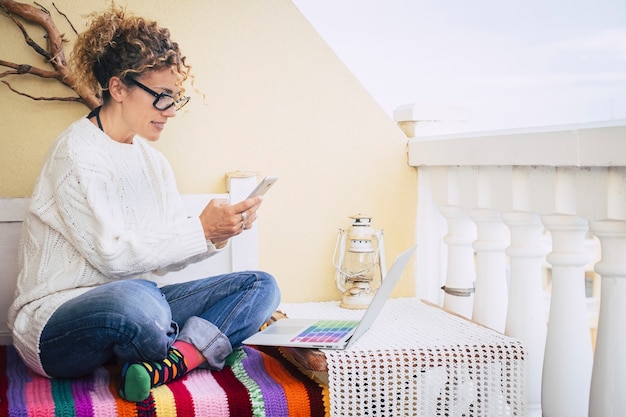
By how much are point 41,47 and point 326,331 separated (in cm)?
113

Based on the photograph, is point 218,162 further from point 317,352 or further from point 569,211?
point 569,211

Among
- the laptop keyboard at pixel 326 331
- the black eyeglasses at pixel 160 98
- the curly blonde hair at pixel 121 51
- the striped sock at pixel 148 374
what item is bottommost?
the striped sock at pixel 148 374

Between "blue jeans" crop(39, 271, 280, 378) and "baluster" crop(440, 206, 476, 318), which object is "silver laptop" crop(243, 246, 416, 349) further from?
"baluster" crop(440, 206, 476, 318)

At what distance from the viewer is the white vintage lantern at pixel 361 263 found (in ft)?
7.06

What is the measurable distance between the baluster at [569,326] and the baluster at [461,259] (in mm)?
546

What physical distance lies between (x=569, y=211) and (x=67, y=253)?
1114 mm

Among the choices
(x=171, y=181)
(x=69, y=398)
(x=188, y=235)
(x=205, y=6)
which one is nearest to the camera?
(x=69, y=398)

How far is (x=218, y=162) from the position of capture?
7.22 feet

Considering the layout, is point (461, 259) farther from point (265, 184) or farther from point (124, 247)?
point (124, 247)

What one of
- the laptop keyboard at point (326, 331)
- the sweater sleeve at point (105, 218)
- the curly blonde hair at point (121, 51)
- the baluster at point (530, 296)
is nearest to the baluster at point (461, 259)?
the baluster at point (530, 296)

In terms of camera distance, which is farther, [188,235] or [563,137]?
[188,235]

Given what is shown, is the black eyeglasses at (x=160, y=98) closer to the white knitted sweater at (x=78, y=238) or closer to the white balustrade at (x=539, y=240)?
the white knitted sweater at (x=78, y=238)

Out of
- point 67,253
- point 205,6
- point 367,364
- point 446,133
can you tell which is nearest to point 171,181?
point 67,253

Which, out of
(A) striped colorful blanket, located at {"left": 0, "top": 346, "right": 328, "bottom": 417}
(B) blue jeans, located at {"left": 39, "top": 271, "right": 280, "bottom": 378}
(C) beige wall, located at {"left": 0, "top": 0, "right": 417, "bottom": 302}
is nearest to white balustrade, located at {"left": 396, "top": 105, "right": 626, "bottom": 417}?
(C) beige wall, located at {"left": 0, "top": 0, "right": 417, "bottom": 302}
